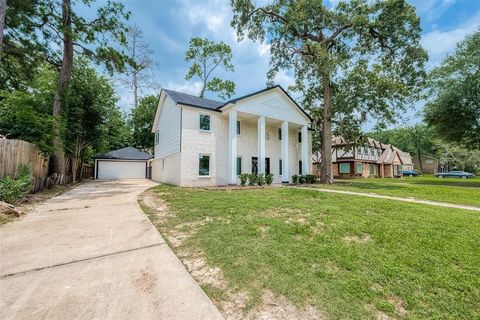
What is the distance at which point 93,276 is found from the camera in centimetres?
296

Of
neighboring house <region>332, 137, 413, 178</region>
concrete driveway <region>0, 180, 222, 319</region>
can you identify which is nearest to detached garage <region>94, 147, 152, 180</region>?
concrete driveway <region>0, 180, 222, 319</region>

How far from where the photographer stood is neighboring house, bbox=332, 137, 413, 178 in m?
31.3

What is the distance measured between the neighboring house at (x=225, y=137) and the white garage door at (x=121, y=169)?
27.7 ft

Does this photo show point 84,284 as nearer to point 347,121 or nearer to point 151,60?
point 347,121

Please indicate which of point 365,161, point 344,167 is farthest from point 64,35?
point 365,161

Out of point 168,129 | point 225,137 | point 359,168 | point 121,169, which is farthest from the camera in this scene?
point 359,168

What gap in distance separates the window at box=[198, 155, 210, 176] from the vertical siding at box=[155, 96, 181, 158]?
1.69 meters

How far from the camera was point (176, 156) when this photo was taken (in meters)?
14.6

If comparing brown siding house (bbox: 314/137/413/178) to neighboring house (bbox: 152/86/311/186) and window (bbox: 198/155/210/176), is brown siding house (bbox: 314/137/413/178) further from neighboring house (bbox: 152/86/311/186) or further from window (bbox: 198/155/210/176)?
window (bbox: 198/155/210/176)

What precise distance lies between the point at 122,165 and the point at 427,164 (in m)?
70.0

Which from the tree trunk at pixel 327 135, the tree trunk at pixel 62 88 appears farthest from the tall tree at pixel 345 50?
the tree trunk at pixel 62 88

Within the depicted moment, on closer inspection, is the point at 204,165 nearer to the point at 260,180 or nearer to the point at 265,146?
the point at 260,180

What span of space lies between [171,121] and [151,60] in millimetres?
14066

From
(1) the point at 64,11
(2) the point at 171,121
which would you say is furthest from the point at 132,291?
(1) the point at 64,11
